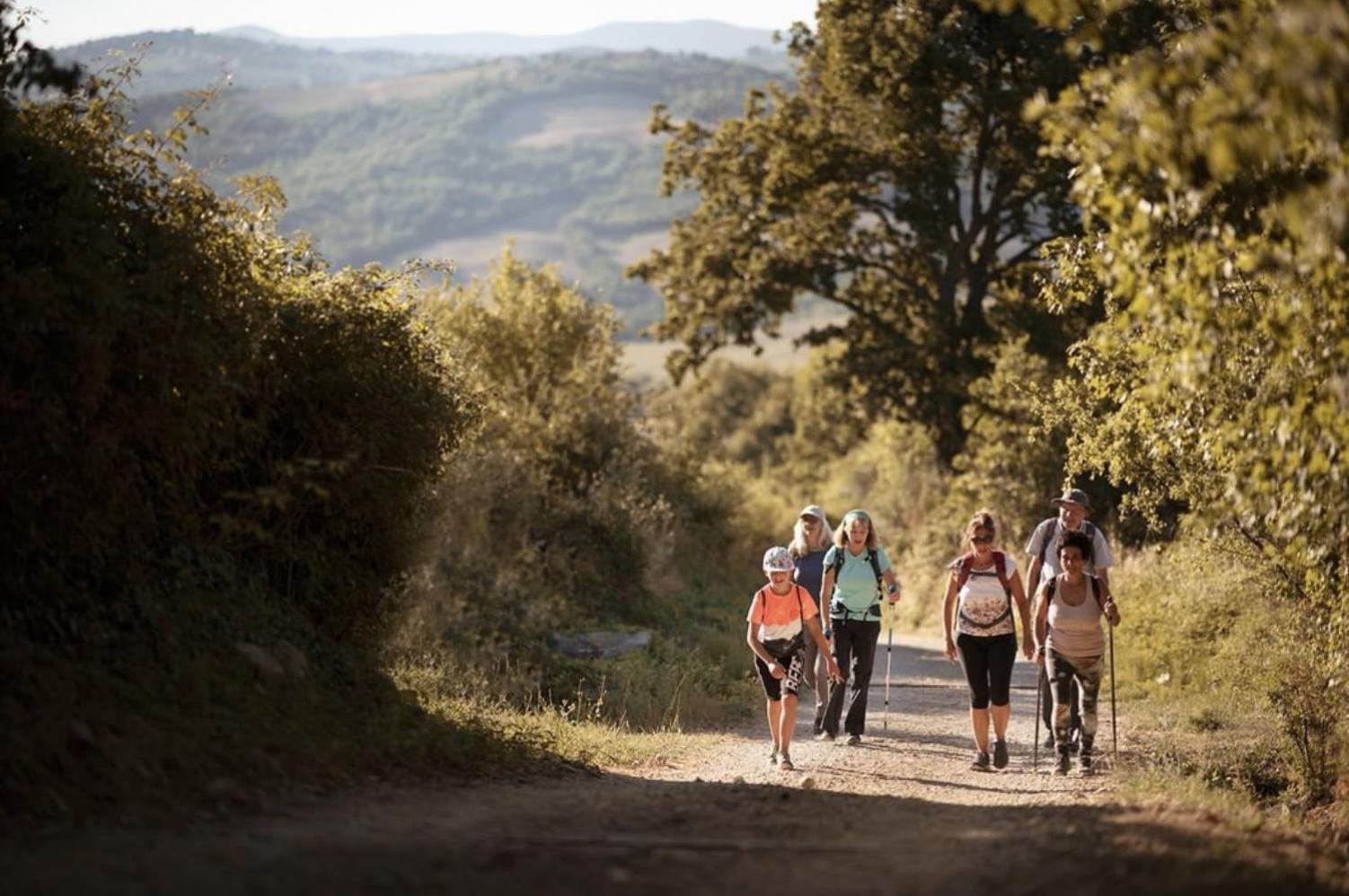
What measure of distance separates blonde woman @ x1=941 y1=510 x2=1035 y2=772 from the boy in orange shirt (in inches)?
44.6

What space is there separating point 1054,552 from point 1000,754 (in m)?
1.77

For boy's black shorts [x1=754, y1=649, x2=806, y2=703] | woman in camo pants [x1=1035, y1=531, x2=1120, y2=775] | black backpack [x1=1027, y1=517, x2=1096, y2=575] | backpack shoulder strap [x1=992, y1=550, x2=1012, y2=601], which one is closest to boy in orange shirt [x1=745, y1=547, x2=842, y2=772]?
boy's black shorts [x1=754, y1=649, x2=806, y2=703]

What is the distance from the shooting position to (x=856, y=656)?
14852 millimetres

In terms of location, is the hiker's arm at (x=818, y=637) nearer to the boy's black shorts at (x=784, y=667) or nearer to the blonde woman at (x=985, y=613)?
the boy's black shorts at (x=784, y=667)

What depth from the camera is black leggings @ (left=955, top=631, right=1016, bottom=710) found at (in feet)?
43.8

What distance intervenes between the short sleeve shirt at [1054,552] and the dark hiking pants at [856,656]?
1.54 metres

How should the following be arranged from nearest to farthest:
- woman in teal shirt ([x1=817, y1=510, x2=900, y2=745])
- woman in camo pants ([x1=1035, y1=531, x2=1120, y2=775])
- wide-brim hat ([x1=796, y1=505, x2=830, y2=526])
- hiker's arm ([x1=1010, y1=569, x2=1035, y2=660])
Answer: woman in camo pants ([x1=1035, y1=531, x2=1120, y2=775]) < hiker's arm ([x1=1010, y1=569, x2=1035, y2=660]) < woman in teal shirt ([x1=817, y1=510, x2=900, y2=745]) < wide-brim hat ([x1=796, y1=505, x2=830, y2=526])

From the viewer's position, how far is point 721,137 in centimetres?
3466

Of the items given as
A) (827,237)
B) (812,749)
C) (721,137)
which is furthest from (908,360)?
(812,749)

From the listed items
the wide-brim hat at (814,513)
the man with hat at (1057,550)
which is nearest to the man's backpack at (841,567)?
the wide-brim hat at (814,513)

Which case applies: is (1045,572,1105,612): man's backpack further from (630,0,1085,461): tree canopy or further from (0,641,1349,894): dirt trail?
(630,0,1085,461): tree canopy

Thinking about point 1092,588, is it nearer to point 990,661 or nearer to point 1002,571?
point 1002,571

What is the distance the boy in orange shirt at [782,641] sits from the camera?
1345cm

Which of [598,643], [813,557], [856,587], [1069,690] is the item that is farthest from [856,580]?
[598,643]
